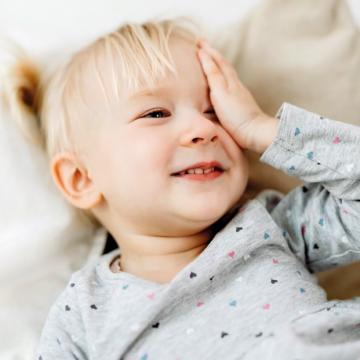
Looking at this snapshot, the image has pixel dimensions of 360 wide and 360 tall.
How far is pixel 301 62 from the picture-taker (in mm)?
1274

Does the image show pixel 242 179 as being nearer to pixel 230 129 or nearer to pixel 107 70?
pixel 230 129

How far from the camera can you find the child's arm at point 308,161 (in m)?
1.04

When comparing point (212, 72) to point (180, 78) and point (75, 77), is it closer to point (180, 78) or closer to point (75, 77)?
point (180, 78)

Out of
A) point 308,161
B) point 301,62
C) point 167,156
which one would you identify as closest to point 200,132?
point 167,156

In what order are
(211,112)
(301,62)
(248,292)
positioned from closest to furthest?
(248,292) < (211,112) < (301,62)

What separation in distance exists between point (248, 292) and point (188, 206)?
17 centimetres

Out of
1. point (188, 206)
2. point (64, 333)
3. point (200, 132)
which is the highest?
point (200, 132)

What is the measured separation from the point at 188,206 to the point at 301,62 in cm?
44

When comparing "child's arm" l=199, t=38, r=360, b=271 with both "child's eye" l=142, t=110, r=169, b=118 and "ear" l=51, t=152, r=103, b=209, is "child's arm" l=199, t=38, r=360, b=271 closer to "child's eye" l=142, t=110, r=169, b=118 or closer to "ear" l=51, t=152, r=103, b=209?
"child's eye" l=142, t=110, r=169, b=118

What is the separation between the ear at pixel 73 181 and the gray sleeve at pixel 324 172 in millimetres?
334

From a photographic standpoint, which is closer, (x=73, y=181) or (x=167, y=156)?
(x=167, y=156)

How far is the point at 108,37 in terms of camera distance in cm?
118

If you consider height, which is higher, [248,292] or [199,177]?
[199,177]

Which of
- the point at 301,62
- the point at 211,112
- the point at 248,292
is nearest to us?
the point at 248,292
